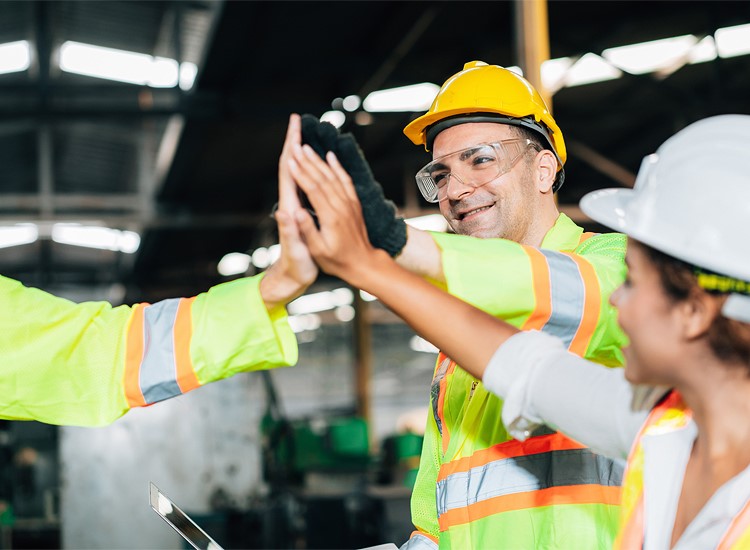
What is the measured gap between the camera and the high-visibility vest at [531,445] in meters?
1.54

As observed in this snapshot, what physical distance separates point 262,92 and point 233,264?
857 cm

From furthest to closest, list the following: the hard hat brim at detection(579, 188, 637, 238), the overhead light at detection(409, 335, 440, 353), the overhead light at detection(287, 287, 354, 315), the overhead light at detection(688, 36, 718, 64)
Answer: the overhead light at detection(409, 335, 440, 353)
the overhead light at detection(287, 287, 354, 315)
the overhead light at detection(688, 36, 718, 64)
the hard hat brim at detection(579, 188, 637, 238)

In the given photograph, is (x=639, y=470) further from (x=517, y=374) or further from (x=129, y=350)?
(x=129, y=350)

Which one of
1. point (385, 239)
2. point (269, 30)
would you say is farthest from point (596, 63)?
point (385, 239)

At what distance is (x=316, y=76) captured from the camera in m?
10.3

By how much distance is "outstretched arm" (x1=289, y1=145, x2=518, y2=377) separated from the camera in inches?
55.2

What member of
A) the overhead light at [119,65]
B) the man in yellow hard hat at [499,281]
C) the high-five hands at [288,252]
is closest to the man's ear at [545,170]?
the man in yellow hard hat at [499,281]

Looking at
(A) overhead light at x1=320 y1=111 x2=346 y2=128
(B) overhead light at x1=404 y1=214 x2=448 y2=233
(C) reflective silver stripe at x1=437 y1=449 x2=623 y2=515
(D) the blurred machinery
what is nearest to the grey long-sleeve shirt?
(C) reflective silver stripe at x1=437 y1=449 x2=623 y2=515

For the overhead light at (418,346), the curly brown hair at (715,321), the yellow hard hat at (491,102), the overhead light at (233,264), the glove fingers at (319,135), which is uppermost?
the overhead light at (233,264)

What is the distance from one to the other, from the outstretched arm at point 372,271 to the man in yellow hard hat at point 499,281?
28 mm

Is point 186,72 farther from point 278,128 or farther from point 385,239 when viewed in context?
point 385,239

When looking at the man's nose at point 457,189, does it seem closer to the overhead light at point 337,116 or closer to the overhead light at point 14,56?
the overhead light at point 337,116

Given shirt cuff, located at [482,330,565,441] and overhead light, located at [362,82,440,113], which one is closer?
shirt cuff, located at [482,330,565,441]

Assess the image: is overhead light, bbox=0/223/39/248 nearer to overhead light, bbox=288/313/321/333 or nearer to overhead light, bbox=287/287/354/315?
overhead light, bbox=287/287/354/315
